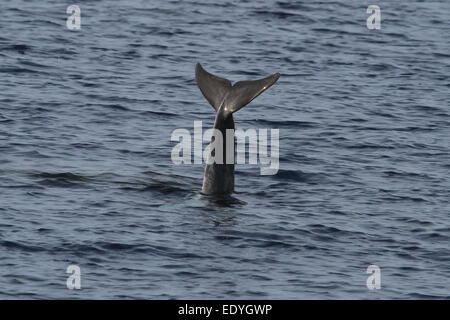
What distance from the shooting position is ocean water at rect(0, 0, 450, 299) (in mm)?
18266

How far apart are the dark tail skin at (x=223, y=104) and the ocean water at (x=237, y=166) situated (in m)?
0.42

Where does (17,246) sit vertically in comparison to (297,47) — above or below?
below

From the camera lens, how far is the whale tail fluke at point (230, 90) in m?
21.1

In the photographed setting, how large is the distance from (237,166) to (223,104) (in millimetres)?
3585

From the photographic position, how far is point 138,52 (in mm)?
36281

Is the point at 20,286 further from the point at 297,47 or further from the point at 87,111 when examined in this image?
the point at 297,47

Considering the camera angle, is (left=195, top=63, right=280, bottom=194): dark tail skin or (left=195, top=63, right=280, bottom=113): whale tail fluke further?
(left=195, top=63, right=280, bottom=194): dark tail skin

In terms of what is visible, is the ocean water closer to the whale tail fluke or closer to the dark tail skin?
the dark tail skin

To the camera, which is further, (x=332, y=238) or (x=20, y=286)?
(x=332, y=238)

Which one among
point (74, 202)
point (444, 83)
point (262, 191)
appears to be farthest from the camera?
point (444, 83)

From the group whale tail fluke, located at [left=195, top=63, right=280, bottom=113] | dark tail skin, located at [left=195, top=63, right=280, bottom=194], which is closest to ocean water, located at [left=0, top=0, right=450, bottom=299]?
dark tail skin, located at [left=195, top=63, right=280, bottom=194]

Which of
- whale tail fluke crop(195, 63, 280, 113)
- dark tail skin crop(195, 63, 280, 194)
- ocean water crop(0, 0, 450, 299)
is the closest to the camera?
ocean water crop(0, 0, 450, 299)

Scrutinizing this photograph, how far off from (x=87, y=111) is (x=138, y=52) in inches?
287

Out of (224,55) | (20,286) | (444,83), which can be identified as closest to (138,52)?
(224,55)
